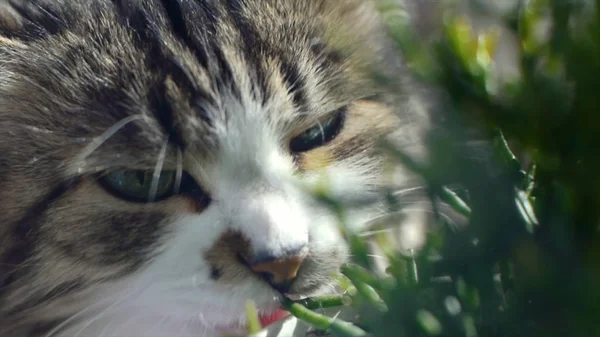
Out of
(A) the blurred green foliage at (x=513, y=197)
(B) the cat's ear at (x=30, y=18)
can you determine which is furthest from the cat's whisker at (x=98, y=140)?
(A) the blurred green foliage at (x=513, y=197)

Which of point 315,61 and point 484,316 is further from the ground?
point 315,61

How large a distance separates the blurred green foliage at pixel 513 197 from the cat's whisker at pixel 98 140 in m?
0.39

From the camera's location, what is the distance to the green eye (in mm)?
705

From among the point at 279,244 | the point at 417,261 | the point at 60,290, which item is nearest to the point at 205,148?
the point at 279,244

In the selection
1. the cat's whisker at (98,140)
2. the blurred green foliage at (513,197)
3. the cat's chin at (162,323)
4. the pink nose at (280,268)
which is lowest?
the cat's chin at (162,323)

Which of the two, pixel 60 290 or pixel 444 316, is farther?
pixel 60 290

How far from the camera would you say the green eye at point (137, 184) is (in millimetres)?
705

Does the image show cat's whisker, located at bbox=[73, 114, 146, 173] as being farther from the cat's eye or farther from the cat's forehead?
the cat's eye

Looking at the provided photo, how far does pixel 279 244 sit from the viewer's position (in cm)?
62

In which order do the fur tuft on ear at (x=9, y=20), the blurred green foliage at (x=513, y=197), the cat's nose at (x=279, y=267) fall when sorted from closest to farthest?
the blurred green foliage at (x=513, y=197) → the cat's nose at (x=279, y=267) → the fur tuft on ear at (x=9, y=20)

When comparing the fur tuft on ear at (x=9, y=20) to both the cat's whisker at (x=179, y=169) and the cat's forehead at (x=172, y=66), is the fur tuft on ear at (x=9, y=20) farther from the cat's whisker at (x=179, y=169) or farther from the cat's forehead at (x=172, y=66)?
the cat's whisker at (x=179, y=169)

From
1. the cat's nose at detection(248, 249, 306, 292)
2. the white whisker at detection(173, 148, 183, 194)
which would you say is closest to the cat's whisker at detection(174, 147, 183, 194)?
the white whisker at detection(173, 148, 183, 194)

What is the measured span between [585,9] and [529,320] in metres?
0.15

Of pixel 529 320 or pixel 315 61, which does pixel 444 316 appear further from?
pixel 315 61
